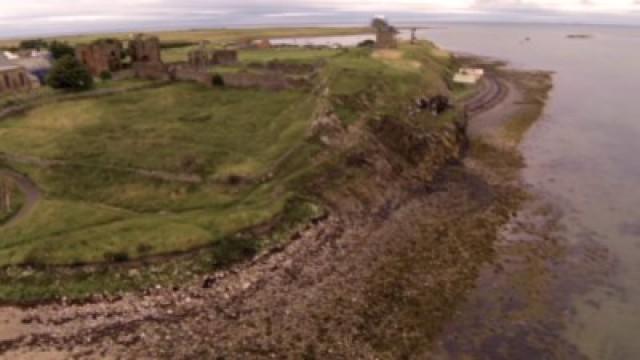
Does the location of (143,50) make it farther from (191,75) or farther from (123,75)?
(191,75)

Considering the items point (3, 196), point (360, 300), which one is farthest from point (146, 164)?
point (360, 300)

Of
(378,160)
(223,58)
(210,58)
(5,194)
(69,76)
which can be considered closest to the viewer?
(5,194)

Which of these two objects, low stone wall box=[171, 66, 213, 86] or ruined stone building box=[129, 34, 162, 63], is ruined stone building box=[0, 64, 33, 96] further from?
low stone wall box=[171, 66, 213, 86]

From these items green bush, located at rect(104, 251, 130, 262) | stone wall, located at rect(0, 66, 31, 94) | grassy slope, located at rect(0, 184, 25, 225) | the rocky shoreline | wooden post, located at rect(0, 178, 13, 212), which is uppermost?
stone wall, located at rect(0, 66, 31, 94)

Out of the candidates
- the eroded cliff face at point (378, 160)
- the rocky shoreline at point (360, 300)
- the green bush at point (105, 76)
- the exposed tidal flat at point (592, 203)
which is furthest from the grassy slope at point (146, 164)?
the exposed tidal flat at point (592, 203)

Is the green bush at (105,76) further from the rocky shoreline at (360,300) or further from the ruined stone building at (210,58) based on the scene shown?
the rocky shoreline at (360,300)

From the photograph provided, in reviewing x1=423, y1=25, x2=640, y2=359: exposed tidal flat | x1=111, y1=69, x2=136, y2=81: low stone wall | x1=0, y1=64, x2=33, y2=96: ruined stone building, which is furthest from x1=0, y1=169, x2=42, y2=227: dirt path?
x1=111, y1=69, x2=136, y2=81: low stone wall
